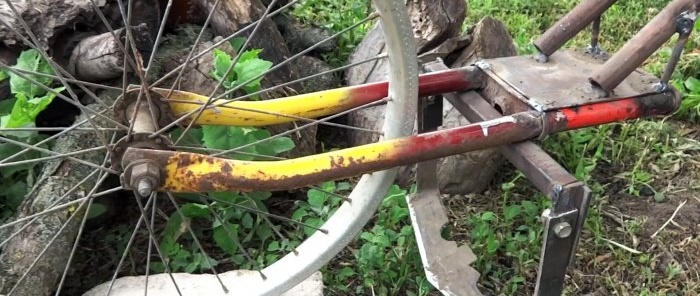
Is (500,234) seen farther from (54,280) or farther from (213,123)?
(54,280)

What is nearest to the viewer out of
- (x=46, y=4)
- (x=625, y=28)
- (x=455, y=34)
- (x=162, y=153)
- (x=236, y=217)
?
(x=162, y=153)

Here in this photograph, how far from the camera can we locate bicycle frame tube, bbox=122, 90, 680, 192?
1.61 meters

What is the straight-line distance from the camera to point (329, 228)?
6.51 feet

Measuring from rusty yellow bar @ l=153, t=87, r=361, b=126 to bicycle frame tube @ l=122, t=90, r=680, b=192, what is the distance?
196mm

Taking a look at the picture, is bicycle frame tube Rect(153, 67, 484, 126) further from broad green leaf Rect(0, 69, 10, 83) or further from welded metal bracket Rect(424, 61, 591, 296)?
broad green leaf Rect(0, 69, 10, 83)

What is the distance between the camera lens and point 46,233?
2010 mm

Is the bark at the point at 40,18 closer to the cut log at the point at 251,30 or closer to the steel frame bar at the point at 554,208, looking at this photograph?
the cut log at the point at 251,30

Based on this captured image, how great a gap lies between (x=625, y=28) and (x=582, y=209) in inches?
78.9

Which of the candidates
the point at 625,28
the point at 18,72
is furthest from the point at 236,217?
the point at 625,28

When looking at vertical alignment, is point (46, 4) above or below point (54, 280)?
above

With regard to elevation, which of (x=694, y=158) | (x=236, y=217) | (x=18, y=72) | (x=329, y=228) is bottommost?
(x=694, y=158)

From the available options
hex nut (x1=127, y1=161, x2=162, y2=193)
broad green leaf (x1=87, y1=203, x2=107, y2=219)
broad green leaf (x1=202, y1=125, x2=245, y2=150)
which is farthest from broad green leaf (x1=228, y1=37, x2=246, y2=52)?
hex nut (x1=127, y1=161, x2=162, y2=193)

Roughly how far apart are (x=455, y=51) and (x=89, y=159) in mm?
1218

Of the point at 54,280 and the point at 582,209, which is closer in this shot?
the point at 582,209
